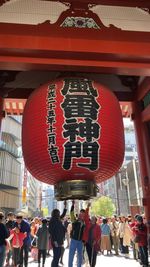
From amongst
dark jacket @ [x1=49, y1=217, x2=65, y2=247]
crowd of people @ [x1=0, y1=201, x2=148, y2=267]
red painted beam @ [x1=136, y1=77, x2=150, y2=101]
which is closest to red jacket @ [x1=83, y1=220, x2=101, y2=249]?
crowd of people @ [x1=0, y1=201, x2=148, y2=267]

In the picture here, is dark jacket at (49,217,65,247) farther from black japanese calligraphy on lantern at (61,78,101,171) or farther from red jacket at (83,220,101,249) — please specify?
black japanese calligraphy on lantern at (61,78,101,171)

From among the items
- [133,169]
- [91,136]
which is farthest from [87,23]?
[133,169]

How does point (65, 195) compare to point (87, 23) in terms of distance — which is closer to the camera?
point (65, 195)

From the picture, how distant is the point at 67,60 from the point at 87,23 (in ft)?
2.27

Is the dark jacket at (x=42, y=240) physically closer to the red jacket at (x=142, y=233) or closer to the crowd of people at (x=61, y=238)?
the crowd of people at (x=61, y=238)

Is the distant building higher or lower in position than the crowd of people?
higher

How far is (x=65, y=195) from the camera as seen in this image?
3.21 meters

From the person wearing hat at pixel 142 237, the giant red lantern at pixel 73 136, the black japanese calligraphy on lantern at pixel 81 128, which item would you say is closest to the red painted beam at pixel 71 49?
the giant red lantern at pixel 73 136

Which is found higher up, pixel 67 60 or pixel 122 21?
pixel 122 21

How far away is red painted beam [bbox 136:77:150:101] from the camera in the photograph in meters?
5.23

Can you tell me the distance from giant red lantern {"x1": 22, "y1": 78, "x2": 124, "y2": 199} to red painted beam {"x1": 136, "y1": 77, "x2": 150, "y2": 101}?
1.75m

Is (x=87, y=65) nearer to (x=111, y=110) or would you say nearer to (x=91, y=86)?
(x=91, y=86)

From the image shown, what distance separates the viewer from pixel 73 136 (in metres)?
3.22

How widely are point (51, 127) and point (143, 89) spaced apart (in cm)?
271
